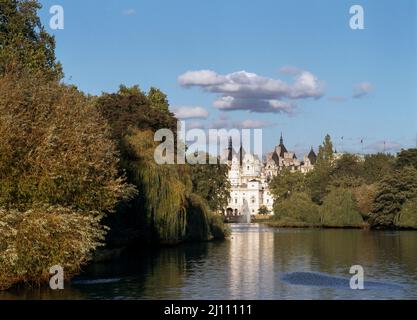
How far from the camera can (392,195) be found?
7119 cm

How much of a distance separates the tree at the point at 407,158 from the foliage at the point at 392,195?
875 cm

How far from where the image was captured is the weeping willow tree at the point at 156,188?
124 feet

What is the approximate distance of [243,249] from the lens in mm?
41812

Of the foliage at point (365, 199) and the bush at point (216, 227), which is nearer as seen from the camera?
Answer: the bush at point (216, 227)

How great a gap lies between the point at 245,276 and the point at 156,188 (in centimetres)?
1268

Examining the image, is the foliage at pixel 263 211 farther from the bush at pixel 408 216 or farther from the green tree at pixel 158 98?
the green tree at pixel 158 98

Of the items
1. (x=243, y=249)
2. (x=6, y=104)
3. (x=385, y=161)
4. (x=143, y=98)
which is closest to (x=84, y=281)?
(x=6, y=104)

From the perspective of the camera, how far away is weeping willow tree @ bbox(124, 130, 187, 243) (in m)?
37.9

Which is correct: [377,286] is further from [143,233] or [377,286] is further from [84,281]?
[143,233]

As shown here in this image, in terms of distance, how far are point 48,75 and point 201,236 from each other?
1635 cm

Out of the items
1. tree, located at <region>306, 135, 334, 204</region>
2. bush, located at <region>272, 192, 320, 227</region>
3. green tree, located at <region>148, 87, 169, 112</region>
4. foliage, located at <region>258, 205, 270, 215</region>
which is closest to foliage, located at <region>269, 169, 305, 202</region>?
tree, located at <region>306, 135, 334, 204</region>

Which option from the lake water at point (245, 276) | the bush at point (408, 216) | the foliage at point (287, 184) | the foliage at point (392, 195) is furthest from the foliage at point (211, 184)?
the foliage at point (287, 184)

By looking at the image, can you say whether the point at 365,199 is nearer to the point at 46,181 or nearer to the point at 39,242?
the point at 46,181

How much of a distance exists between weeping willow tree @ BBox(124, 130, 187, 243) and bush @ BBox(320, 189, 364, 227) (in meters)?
39.3
